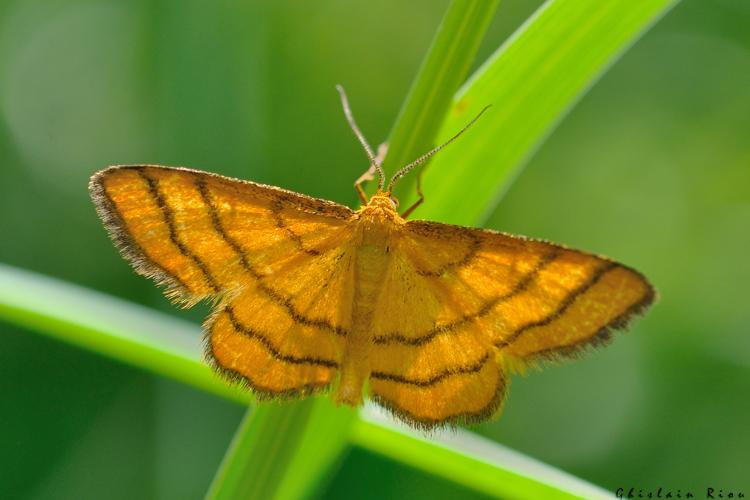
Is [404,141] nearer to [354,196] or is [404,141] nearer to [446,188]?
[446,188]

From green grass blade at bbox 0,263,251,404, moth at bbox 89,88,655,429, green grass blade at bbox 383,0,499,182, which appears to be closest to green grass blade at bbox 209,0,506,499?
green grass blade at bbox 383,0,499,182

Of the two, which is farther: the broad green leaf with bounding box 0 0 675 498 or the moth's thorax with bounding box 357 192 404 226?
the moth's thorax with bounding box 357 192 404 226

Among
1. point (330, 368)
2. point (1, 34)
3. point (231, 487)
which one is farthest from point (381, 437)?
point (1, 34)

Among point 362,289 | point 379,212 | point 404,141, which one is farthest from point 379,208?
point 404,141

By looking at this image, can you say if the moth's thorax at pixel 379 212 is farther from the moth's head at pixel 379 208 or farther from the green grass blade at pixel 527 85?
the green grass blade at pixel 527 85

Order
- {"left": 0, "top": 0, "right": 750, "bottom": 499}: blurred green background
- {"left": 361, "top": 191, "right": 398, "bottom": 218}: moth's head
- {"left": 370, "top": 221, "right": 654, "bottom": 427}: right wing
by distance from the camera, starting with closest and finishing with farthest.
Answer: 1. {"left": 370, "top": 221, "right": 654, "bottom": 427}: right wing
2. {"left": 361, "top": 191, "right": 398, "bottom": 218}: moth's head
3. {"left": 0, "top": 0, "right": 750, "bottom": 499}: blurred green background

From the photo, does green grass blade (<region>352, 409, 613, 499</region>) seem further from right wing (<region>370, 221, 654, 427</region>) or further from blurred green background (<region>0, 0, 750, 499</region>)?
blurred green background (<region>0, 0, 750, 499</region>)

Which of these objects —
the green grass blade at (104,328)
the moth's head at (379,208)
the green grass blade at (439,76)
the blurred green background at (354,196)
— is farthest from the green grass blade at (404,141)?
the blurred green background at (354,196)

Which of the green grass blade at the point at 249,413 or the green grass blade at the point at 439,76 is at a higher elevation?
the green grass blade at the point at 439,76
